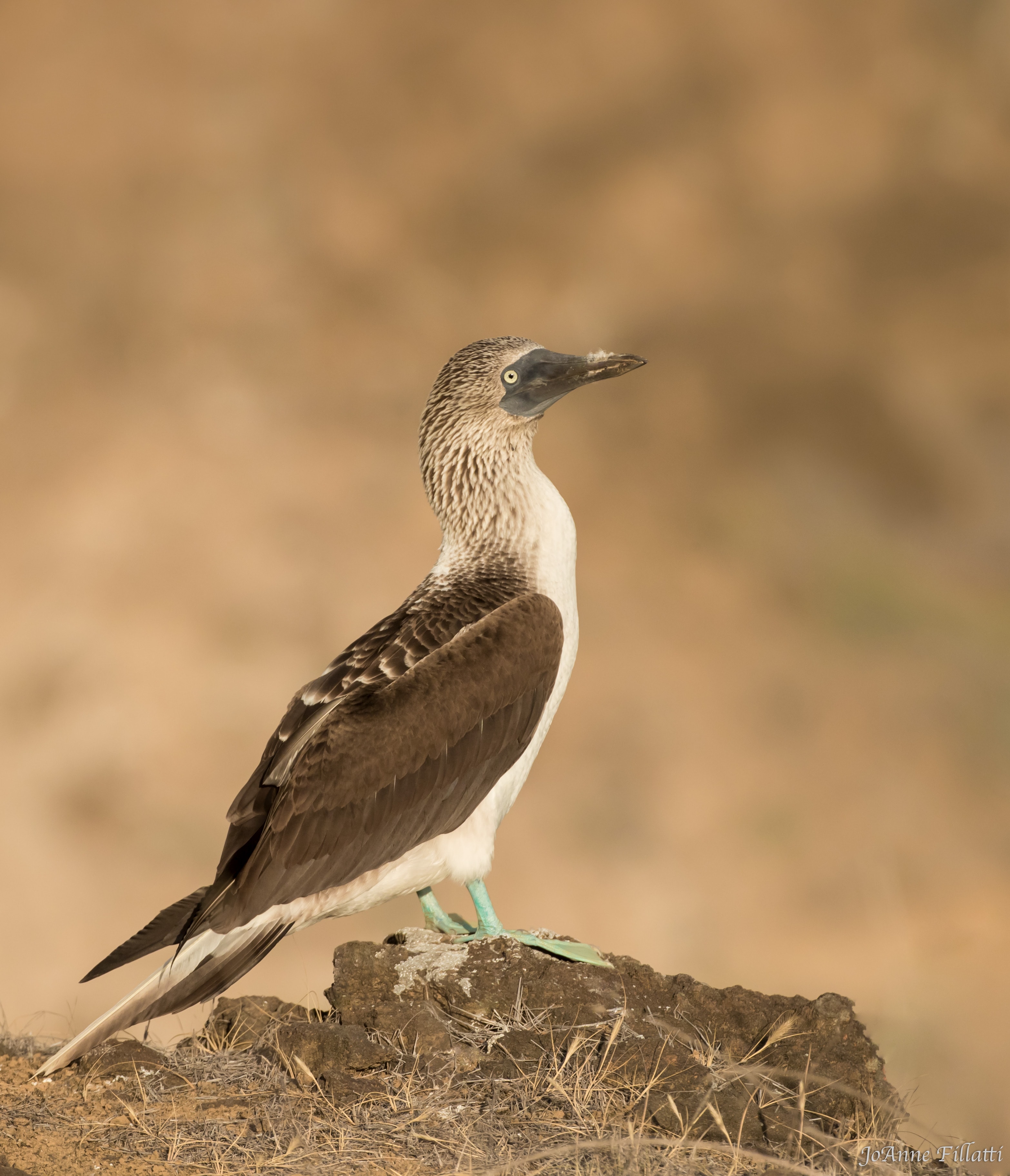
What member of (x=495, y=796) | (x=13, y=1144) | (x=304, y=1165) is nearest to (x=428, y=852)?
(x=495, y=796)

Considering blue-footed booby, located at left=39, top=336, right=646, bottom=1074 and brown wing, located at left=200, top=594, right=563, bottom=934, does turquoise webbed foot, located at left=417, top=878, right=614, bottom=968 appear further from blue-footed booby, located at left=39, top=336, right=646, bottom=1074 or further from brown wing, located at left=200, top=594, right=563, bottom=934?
brown wing, located at left=200, top=594, right=563, bottom=934

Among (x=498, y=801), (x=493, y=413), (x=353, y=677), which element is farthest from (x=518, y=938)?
(x=493, y=413)

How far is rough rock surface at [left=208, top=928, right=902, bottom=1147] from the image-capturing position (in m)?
4.35

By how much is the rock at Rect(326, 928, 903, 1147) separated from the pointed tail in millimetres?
439

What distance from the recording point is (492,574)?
5641 mm

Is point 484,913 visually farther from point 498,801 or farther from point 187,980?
point 187,980

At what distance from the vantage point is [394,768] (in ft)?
16.4

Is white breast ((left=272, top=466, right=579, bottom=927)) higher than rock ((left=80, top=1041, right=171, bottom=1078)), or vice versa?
white breast ((left=272, top=466, right=579, bottom=927))

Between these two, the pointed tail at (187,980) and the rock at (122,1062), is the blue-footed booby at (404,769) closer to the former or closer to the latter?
the pointed tail at (187,980)

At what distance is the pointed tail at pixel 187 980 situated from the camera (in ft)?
15.0

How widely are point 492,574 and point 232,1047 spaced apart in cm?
249

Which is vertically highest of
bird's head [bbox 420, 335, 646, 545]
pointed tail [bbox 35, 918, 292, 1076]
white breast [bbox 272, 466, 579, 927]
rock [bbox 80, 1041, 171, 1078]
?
bird's head [bbox 420, 335, 646, 545]

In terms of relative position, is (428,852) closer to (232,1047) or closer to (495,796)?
(495,796)

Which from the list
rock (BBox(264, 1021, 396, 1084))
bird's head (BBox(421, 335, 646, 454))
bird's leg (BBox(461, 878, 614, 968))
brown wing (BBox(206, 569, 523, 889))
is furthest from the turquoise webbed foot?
bird's head (BBox(421, 335, 646, 454))
